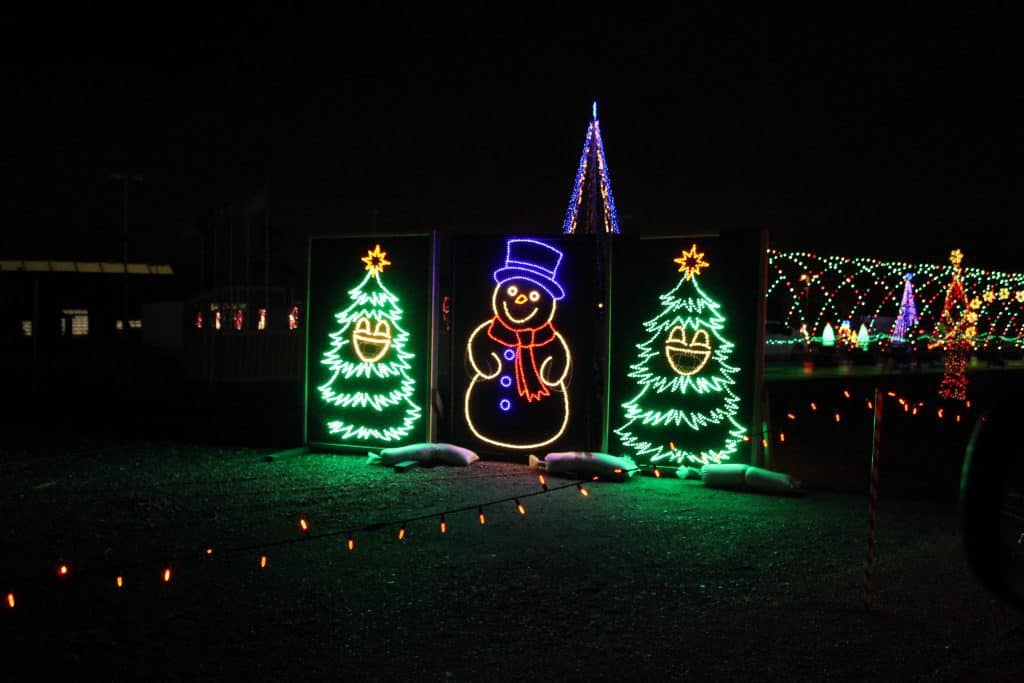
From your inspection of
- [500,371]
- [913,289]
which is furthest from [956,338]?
[500,371]

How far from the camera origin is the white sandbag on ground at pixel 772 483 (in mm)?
8109

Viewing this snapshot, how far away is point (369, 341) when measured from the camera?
10625mm

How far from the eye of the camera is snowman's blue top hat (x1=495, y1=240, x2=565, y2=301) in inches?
389

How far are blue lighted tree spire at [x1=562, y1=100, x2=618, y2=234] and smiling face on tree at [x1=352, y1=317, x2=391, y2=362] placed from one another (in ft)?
16.5

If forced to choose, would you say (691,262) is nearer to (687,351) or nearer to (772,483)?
(687,351)

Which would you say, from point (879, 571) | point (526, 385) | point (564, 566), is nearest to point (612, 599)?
point (564, 566)

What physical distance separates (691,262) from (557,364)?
1911mm

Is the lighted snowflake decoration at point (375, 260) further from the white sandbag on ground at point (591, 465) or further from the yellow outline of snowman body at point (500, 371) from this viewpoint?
the white sandbag on ground at point (591, 465)

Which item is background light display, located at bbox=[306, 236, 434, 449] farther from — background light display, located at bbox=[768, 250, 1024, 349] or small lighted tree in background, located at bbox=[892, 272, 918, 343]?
small lighted tree in background, located at bbox=[892, 272, 918, 343]

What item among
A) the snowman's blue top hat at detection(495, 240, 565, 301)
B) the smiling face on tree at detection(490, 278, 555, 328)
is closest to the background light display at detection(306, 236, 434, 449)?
the smiling face on tree at detection(490, 278, 555, 328)

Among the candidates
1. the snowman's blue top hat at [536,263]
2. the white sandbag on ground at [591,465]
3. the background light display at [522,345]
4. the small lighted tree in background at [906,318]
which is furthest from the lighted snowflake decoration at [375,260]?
the small lighted tree in background at [906,318]

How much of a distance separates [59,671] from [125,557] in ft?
6.72

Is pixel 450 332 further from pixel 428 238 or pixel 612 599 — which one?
pixel 612 599

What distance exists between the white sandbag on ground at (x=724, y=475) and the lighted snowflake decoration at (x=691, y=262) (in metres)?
2.12
